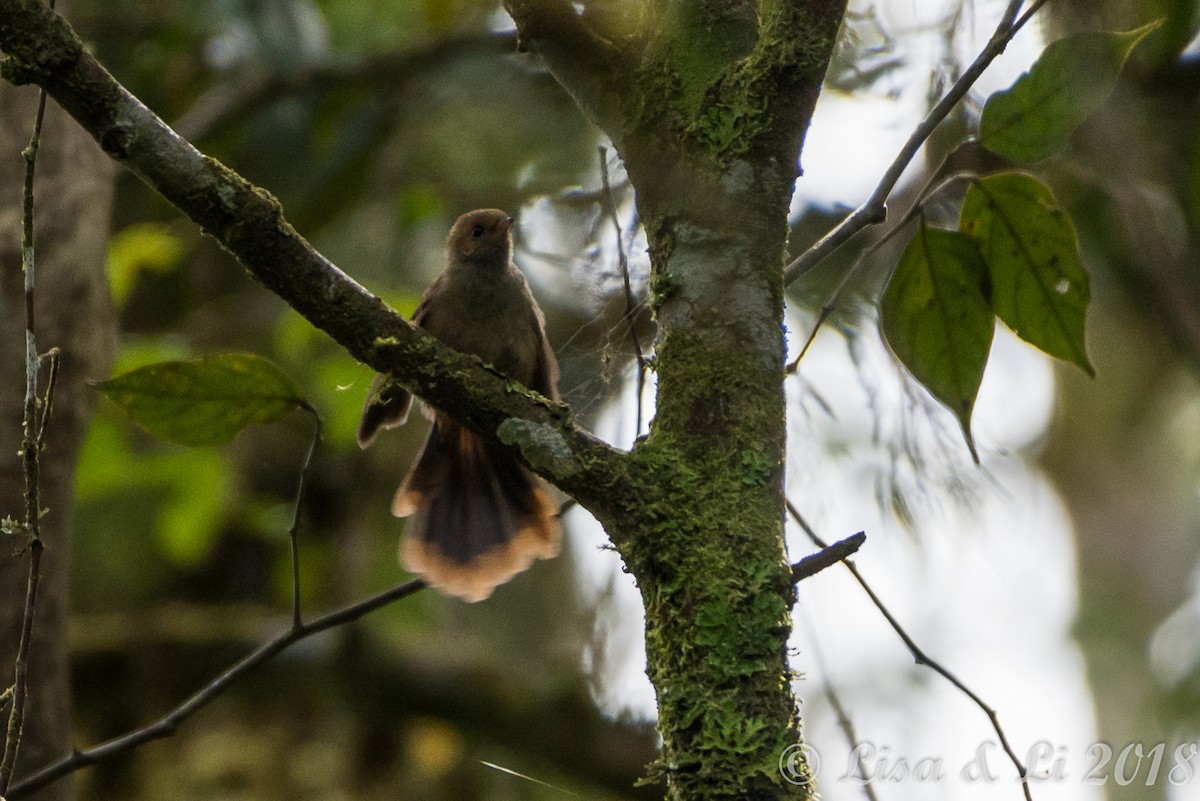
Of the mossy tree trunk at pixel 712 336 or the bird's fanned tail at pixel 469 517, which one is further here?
the bird's fanned tail at pixel 469 517

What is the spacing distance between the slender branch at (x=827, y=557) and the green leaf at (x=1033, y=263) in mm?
952

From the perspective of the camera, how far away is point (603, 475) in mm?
1808

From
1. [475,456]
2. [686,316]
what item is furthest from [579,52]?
[475,456]

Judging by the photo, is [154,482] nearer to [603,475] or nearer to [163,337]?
[163,337]

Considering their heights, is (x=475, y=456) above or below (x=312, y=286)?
above

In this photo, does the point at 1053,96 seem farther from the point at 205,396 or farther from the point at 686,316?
the point at 205,396

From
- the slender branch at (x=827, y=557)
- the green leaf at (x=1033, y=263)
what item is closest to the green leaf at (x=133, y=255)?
the green leaf at (x=1033, y=263)

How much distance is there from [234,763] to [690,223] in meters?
4.53

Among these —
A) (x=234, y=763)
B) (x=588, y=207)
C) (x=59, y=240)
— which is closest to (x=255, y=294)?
(x=234, y=763)

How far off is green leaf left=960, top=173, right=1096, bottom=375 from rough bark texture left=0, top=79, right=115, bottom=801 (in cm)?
230

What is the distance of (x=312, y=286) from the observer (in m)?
1.83

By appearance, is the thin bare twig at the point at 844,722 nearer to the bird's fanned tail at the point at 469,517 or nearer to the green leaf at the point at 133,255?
the bird's fanned tail at the point at 469,517

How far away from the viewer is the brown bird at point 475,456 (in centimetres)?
330

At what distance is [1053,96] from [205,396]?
1.81 meters
